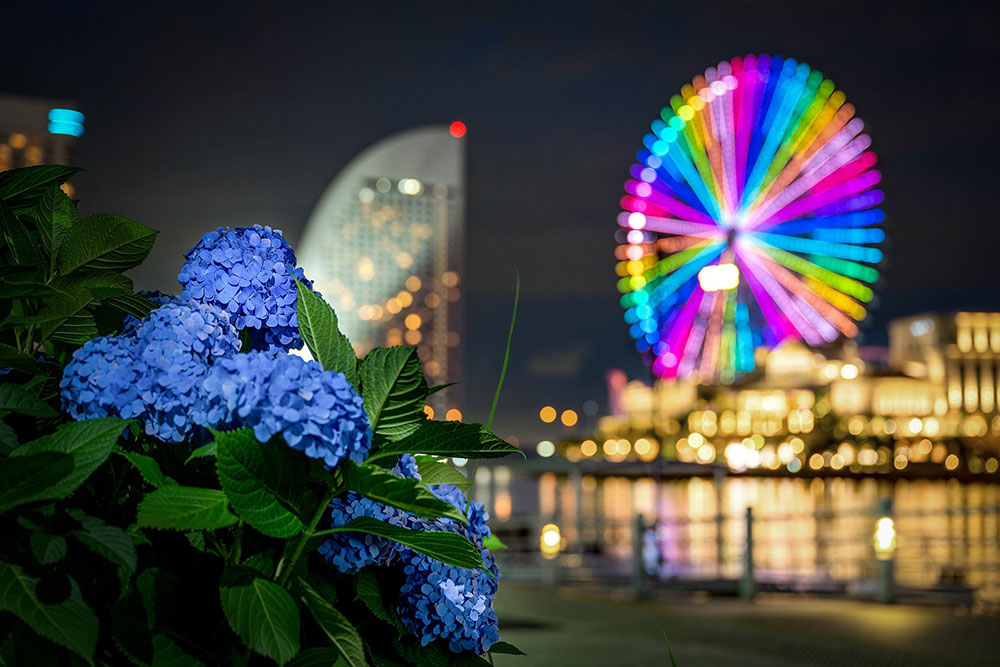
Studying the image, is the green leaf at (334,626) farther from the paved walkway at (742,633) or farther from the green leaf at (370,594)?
the paved walkway at (742,633)

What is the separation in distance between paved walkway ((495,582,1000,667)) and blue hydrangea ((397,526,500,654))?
3.32 meters

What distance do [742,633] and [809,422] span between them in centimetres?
8796

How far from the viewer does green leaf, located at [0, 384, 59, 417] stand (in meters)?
0.85

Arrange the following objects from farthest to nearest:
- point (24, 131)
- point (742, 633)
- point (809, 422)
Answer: point (809, 422) < point (24, 131) < point (742, 633)

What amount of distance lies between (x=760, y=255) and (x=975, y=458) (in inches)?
2519

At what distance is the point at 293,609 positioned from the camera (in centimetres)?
81

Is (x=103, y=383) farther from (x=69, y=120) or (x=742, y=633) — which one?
(x=742, y=633)

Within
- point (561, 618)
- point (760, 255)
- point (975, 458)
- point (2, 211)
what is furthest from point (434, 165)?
point (975, 458)

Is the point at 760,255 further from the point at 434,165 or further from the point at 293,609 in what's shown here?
the point at 293,609

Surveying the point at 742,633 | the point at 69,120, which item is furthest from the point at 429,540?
the point at 742,633

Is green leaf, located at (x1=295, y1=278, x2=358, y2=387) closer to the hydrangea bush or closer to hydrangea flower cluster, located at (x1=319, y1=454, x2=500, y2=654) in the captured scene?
the hydrangea bush

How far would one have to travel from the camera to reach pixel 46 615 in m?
0.74

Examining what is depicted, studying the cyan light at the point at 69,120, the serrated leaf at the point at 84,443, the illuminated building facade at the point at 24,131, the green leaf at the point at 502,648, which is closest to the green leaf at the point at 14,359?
the serrated leaf at the point at 84,443

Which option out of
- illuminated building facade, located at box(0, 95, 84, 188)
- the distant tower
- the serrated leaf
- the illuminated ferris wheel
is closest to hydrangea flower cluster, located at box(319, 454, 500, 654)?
the serrated leaf
